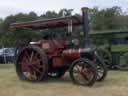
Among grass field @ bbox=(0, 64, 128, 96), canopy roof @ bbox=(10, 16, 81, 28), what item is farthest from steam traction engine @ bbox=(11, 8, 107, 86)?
grass field @ bbox=(0, 64, 128, 96)

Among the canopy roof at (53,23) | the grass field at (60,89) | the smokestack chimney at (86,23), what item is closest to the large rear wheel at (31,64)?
the grass field at (60,89)

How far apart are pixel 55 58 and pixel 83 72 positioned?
4.31 ft

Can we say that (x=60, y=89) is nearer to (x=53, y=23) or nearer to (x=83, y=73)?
(x=83, y=73)

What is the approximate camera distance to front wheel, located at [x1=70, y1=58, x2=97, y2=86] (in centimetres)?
941

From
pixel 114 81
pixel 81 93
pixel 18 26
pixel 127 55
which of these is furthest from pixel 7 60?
pixel 81 93

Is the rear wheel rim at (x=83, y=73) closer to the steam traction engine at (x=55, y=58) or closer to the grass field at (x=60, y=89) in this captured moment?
the steam traction engine at (x=55, y=58)

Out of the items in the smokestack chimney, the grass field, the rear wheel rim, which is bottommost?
the grass field

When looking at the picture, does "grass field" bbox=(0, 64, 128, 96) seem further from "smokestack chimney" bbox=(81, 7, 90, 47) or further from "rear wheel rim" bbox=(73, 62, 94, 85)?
"smokestack chimney" bbox=(81, 7, 90, 47)

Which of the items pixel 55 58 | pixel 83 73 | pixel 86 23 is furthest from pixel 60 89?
pixel 86 23

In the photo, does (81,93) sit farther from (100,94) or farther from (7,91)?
(7,91)

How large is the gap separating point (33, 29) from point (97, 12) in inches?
1214

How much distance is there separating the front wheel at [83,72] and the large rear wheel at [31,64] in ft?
3.53

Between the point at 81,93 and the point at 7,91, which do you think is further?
the point at 7,91

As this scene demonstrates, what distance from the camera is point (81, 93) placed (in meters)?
8.44
